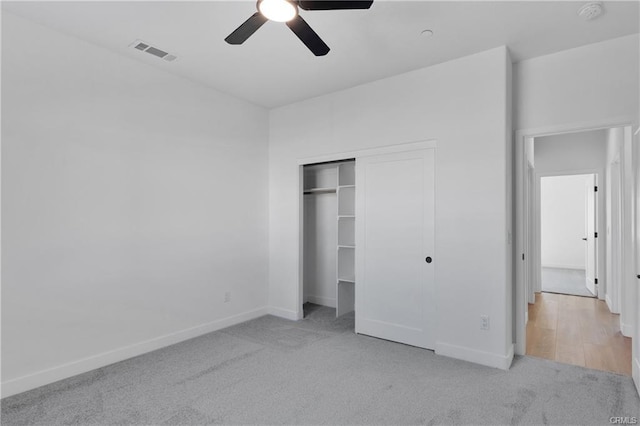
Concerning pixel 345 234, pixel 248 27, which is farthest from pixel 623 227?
pixel 248 27

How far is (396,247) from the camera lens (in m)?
3.75

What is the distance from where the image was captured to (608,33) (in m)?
2.87

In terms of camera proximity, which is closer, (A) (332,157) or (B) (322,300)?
(A) (332,157)

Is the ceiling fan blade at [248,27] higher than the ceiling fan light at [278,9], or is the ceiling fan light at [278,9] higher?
the ceiling fan light at [278,9]

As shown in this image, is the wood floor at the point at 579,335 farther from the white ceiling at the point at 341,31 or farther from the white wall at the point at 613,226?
the white ceiling at the point at 341,31

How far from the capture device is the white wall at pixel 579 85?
293 cm

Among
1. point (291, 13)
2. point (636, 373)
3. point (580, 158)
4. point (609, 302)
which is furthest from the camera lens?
point (580, 158)

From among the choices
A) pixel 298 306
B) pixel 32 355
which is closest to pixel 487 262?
pixel 298 306

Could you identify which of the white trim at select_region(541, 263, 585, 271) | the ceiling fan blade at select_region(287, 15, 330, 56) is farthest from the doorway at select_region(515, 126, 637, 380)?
the ceiling fan blade at select_region(287, 15, 330, 56)

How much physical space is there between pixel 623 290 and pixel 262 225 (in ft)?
14.3

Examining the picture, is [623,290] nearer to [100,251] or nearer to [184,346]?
[184,346]

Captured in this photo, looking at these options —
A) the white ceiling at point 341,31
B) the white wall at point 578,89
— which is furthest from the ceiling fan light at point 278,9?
the white wall at point 578,89

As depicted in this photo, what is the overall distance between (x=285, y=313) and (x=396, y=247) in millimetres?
1836

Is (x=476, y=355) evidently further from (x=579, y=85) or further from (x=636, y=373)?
(x=579, y=85)
